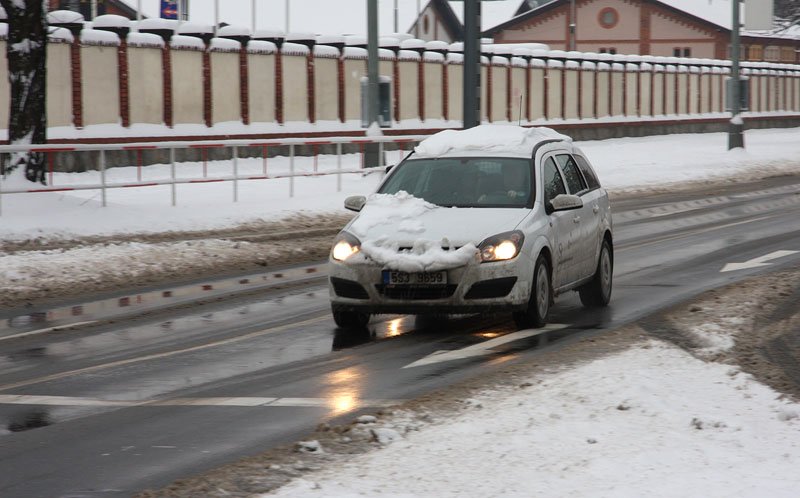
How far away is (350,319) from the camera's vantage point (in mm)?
11422

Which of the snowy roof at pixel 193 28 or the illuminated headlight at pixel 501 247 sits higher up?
the snowy roof at pixel 193 28

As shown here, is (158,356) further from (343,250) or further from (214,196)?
(214,196)

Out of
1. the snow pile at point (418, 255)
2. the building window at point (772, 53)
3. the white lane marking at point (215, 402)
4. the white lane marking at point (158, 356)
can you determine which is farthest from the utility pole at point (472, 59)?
the building window at point (772, 53)

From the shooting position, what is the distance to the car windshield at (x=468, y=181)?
38.3ft

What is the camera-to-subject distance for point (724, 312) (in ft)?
39.0

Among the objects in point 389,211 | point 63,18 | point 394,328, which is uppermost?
point 63,18

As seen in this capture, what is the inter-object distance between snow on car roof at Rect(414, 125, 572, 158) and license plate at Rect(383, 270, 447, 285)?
1.92 m

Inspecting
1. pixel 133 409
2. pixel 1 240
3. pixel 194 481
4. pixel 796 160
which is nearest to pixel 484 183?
pixel 133 409

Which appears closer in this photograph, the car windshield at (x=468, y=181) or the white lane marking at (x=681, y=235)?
the car windshield at (x=468, y=181)

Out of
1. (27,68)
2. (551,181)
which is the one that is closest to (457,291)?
(551,181)

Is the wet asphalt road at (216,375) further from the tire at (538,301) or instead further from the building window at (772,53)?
the building window at (772,53)

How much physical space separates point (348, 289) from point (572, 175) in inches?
115

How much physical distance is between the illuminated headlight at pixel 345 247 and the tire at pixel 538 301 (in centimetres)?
144

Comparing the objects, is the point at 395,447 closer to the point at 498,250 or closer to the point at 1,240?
the point at 498,250
